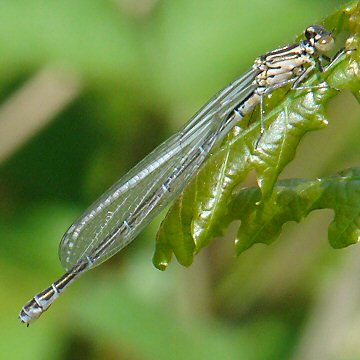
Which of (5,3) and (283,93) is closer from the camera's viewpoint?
(283,93)

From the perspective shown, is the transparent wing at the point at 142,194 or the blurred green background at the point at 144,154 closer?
the transparent wing at the point at 142,194

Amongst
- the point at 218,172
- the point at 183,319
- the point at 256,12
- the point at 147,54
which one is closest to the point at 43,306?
the point at 218,172

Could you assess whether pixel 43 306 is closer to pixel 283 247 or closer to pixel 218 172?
pixel 218 172

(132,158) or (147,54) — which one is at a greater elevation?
(147,54)

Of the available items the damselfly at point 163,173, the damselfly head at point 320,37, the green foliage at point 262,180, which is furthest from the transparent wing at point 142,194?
the green foliage at point 262,180

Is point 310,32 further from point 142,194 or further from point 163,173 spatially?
point 142,194

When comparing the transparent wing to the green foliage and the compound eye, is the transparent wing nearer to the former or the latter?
the compound eye

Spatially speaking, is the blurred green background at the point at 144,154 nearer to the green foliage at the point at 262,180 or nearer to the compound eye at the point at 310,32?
the compound eye at the point at 310,32
